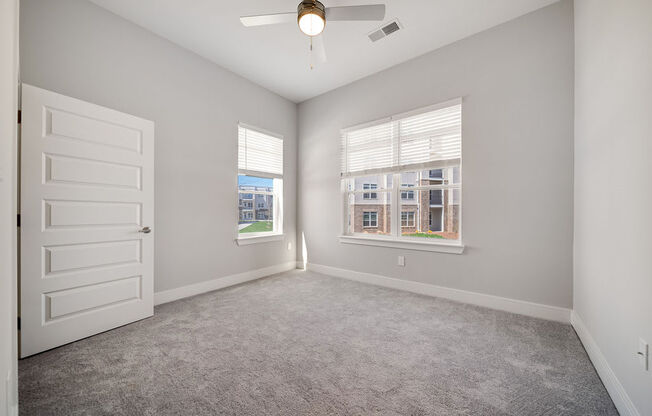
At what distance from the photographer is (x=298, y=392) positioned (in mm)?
1604

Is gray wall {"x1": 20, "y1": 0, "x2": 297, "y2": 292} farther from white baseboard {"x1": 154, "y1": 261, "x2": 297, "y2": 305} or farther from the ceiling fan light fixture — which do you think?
the ceiling fan light fixture

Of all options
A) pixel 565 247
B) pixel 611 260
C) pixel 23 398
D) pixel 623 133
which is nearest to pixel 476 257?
pixel 565 247

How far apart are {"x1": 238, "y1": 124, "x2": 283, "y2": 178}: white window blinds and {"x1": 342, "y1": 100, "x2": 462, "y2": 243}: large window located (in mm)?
1154

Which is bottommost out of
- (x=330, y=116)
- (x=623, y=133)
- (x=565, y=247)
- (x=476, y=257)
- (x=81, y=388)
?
(x=81, y=388)

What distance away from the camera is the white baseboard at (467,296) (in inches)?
103

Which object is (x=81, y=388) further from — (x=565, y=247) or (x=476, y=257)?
(x=565, y=247)

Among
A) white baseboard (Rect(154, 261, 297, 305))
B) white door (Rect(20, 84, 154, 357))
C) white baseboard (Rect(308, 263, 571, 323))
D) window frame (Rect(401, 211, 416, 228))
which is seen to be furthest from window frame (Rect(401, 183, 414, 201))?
white door (Rect(20, 84, 154, 357))

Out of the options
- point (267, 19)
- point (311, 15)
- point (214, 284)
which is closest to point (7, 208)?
point (267, 19)

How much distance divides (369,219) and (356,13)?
2698 millimetres

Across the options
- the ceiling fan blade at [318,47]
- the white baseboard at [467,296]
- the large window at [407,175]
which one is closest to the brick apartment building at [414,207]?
the large window at [407,175]

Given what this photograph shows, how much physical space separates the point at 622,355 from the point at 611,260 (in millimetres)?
539

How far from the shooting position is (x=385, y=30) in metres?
2.98

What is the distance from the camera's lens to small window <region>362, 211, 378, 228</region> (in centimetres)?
411

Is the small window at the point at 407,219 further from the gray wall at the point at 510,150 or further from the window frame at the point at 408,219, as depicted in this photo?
the gray wall at the point at 510,150
